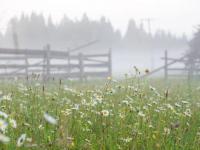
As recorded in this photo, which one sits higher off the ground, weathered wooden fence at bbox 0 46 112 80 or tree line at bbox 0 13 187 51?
tree line at bbox 0 13 187 51

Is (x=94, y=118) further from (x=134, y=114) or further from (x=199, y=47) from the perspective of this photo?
(x=199, y=47)

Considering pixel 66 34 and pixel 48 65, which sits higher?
pixel 66 34

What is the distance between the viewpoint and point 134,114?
17.3 ft

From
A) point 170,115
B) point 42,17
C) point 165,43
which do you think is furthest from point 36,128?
point 165,43

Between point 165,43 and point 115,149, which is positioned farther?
point 165,43

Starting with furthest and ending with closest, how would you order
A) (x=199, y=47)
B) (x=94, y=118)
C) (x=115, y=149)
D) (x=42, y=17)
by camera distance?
1. (x=42, y=17)
2. (x=199, y=47)
3. (x=94, y=118)
4. (x=115, y=149)

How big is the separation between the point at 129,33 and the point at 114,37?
21710 mm

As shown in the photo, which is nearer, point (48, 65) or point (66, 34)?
point (48, 65)

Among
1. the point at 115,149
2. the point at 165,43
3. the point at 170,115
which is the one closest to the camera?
the point at 115,149

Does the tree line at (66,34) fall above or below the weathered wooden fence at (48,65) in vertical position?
above

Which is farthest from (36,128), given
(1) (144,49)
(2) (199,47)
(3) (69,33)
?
(1) (144,49)

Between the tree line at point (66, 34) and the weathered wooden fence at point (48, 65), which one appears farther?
the tree line at point (66, 34)

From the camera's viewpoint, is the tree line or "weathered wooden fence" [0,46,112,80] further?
the tree line

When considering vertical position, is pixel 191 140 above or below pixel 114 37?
below
